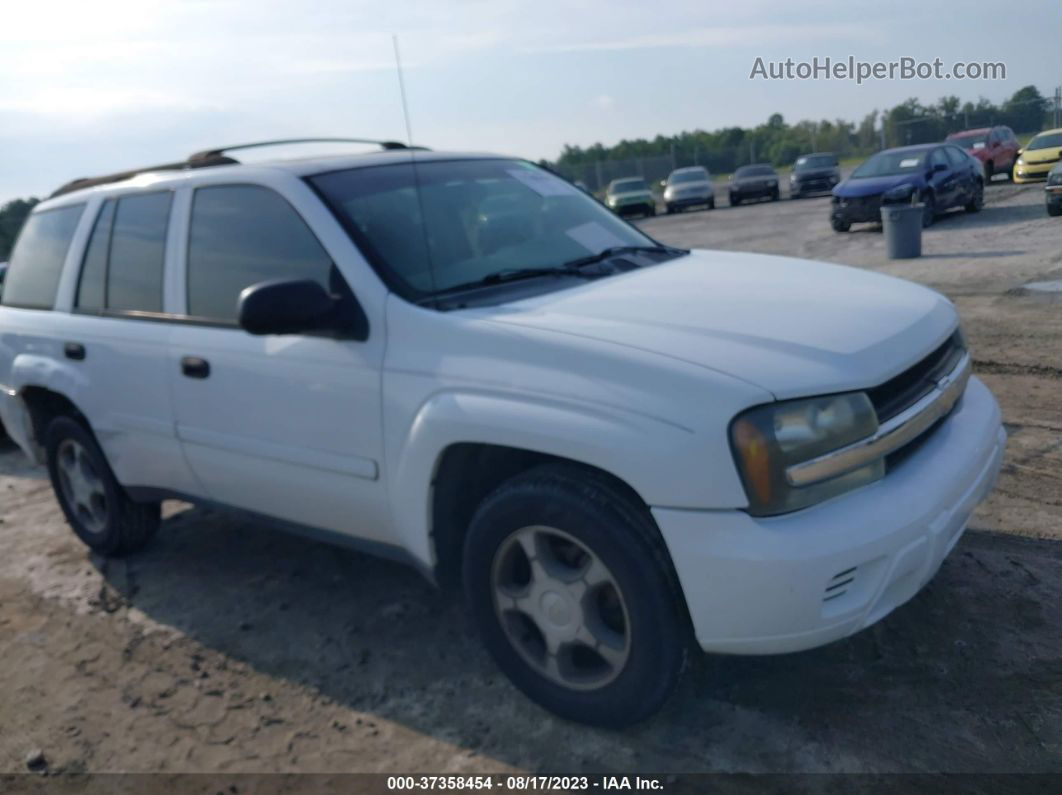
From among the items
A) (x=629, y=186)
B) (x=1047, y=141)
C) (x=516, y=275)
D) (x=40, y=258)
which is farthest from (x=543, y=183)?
(x=629, y=186)

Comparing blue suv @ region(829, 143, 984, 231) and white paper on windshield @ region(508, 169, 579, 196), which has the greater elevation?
white paper on windshield @ region(508, 169, 579, 196)

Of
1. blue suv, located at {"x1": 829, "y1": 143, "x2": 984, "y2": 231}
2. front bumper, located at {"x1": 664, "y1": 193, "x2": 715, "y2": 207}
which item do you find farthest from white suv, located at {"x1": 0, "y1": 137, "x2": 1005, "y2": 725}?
front bumper, located at {"x1": 664, "y1": 193, "x2": 715, "y2": 207}

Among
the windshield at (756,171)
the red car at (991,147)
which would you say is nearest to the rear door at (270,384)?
the red car at (991,147)

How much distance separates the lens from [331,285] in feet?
11.4

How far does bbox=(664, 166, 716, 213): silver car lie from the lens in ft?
105

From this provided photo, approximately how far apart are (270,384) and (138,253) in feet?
4.10

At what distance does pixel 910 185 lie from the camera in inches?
666

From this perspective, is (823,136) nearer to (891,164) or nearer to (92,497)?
(891,164)

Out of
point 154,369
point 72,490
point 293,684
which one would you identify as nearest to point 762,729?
point 293,684

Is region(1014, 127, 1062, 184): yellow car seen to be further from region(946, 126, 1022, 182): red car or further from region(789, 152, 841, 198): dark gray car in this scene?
region(789, 152, 841, 198): dark gray car

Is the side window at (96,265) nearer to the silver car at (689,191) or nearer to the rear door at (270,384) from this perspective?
the rear door at (270,384)

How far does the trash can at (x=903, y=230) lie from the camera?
13188 millimetres

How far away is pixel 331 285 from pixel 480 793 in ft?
5.77

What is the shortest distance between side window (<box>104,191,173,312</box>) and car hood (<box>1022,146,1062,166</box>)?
2372cm
